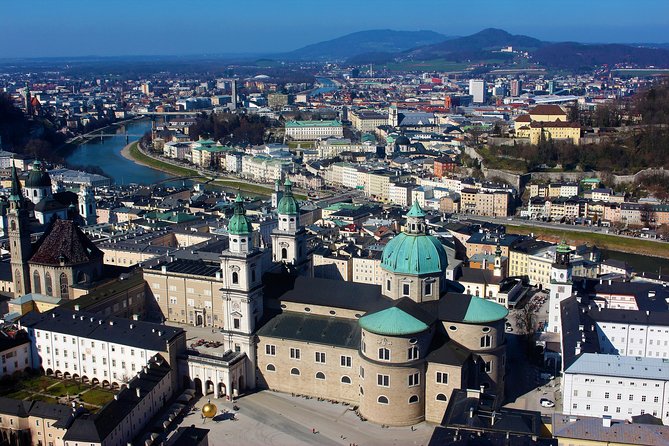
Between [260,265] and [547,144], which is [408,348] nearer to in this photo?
[260,265]

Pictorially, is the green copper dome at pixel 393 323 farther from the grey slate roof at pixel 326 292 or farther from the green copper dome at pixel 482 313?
the green copper dome at pixel 482 313

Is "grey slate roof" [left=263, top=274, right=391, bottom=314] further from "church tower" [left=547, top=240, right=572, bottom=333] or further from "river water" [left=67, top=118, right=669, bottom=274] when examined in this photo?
"river water" [left=67, top=118, right=669, bottom=274]

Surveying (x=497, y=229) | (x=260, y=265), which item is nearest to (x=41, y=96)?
(x=497, y=229)

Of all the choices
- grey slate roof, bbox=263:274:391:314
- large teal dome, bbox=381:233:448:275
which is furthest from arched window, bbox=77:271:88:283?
large teal dome, bbox=381:233:448:275

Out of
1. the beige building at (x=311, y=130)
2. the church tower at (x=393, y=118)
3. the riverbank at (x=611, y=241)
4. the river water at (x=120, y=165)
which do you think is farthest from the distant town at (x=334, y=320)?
the church tower at (x=393, y=118)

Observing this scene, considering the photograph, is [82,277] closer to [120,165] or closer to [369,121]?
[120,165]
